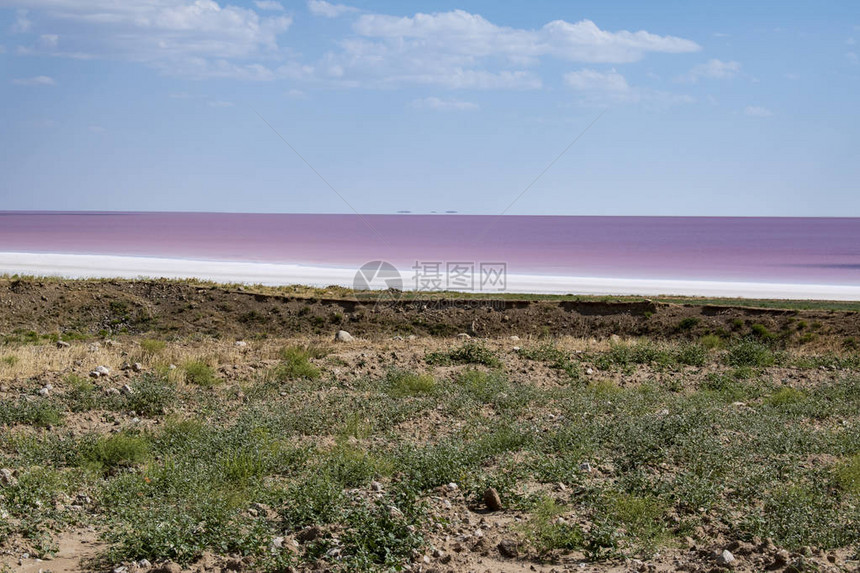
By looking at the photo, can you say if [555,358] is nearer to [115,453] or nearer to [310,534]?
[115,453]

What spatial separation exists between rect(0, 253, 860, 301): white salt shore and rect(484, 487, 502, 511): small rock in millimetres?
26104

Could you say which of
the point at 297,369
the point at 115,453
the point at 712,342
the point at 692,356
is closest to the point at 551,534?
the point at 115,453

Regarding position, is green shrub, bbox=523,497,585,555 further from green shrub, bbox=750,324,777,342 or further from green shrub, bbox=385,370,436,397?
green shrub, bbox=750,324,777,342

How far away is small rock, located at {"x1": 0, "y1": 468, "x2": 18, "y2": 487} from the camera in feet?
23.5

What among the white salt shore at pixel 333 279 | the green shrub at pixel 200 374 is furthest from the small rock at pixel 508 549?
the white salt shore at pixel 333 279

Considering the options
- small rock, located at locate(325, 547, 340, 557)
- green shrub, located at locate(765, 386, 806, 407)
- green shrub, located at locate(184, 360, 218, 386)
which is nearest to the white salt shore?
green shrub, located at locate(765, 386, 806, 407)

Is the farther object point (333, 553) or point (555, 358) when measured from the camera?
point (555, 358)

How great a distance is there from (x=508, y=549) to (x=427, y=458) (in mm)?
2005

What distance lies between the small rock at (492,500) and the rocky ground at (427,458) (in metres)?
0.03

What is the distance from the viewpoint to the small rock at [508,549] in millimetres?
5984

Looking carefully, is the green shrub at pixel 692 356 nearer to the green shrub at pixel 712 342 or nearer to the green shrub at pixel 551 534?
the green shrub at pixel 712 342

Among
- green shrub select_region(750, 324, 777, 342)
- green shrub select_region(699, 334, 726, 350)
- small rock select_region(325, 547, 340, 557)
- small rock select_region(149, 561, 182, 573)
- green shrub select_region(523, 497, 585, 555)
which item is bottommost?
small rock select_region(149, 561, 182, 573)

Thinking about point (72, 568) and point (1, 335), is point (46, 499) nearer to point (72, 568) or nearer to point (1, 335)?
point (72, 568)

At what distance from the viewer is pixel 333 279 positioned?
134 feet
